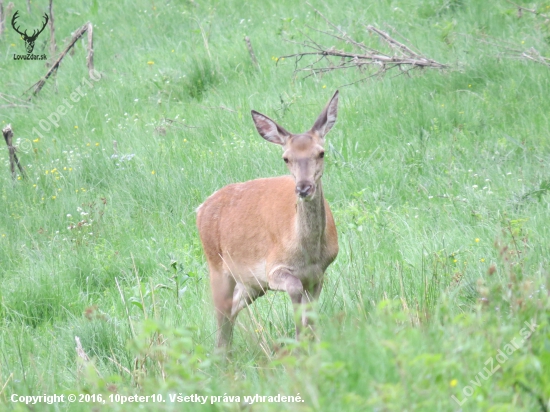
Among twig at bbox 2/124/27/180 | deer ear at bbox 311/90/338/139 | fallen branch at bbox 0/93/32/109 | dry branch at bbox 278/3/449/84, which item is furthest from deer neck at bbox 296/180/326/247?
fallen branch at bbox 0/93/32/109

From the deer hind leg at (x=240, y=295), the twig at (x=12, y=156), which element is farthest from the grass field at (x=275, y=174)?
the twig at (x=12, y=156)

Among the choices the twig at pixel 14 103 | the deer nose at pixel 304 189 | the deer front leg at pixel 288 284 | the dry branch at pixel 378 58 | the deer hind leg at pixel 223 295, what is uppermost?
the deer nose at pixel 304 189

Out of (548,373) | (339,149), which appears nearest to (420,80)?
(339,149)

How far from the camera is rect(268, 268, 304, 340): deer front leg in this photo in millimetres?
5668

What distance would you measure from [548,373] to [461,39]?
8.15 metres

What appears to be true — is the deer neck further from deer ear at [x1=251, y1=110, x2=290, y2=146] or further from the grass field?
deer ear at [x1=251, y1=110, x2=290, y2=146]

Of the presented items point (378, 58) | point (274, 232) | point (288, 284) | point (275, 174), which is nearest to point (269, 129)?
point (274, 232)

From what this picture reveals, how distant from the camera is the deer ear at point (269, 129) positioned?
6281 mm

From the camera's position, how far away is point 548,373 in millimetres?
3273

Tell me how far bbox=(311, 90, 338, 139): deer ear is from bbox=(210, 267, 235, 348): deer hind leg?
1395 millimetres

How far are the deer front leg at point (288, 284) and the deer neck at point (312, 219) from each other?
0.25m

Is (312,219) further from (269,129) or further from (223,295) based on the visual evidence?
(223,295)

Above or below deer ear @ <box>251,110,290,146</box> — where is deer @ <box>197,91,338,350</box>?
below

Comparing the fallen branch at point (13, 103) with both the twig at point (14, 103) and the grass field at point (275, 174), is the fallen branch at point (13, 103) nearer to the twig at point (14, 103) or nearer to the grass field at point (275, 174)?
the twig at point (14, 103)
